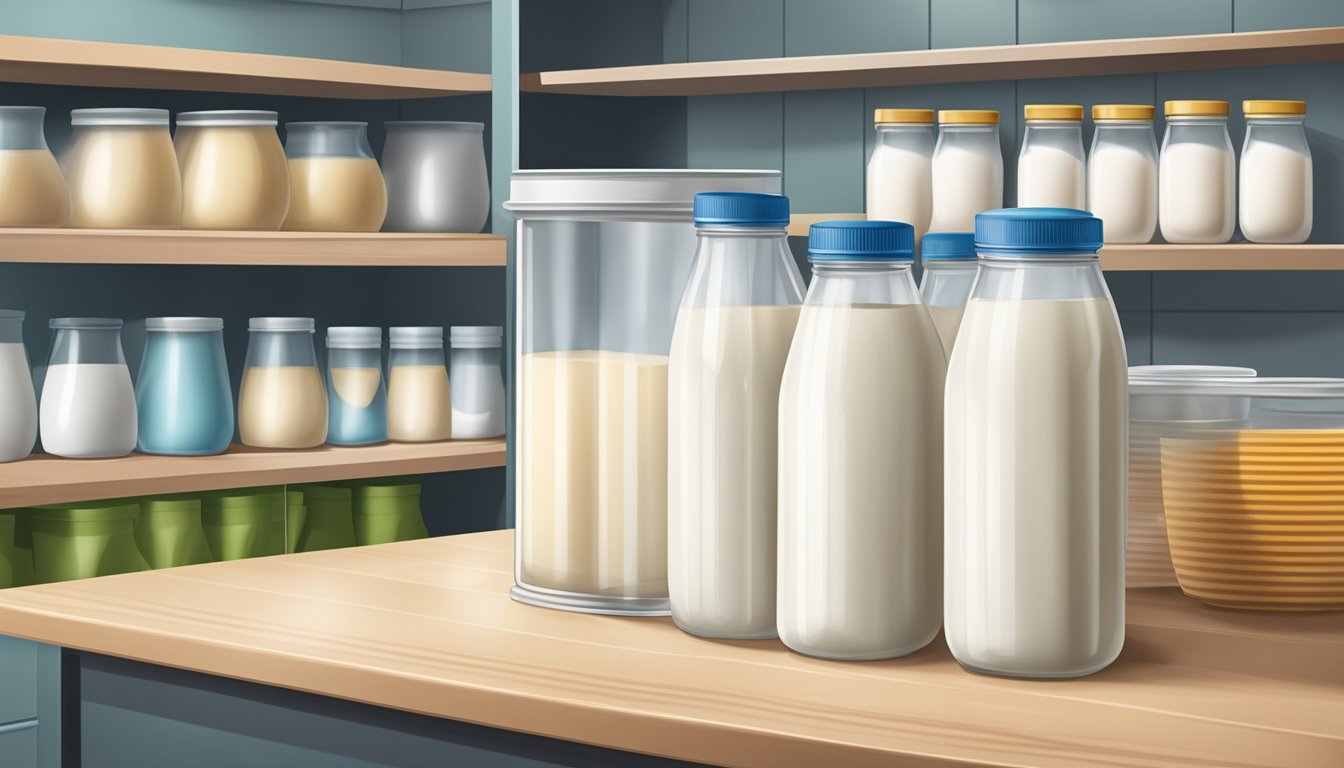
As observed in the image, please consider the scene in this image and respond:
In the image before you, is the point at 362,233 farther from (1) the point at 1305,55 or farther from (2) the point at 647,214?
(2) the point at 647,214

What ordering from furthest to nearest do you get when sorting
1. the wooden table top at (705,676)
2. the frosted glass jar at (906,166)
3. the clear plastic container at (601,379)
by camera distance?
1. the frosted glass jar at (906,166)
2. the clear plastic container at (601,379)
3. the wooden table top at (705,676)

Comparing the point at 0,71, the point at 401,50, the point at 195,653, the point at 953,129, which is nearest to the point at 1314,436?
the point at 195,653

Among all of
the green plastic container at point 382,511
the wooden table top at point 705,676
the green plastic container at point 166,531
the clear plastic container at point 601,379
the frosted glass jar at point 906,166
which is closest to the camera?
the wooden table top at point 705,676

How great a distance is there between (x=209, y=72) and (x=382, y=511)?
722 millimetres

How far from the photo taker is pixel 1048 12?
103 inches

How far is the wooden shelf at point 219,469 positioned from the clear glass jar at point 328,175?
36 centimetres

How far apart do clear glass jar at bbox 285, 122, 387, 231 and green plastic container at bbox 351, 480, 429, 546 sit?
0.42m

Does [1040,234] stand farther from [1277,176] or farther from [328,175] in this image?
[328,175]

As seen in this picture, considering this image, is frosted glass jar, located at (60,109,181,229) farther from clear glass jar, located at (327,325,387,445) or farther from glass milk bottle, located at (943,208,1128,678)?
glass milk bottle, located at (943,208,1128,678)

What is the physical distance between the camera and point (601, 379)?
910 millimetres

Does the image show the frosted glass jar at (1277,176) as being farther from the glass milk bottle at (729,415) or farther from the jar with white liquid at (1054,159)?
the glass milk bottle at (729,415)

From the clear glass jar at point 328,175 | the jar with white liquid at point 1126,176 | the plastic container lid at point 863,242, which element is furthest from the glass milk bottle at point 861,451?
the clear glass jar at point 328,175

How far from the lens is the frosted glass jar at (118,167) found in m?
2.21

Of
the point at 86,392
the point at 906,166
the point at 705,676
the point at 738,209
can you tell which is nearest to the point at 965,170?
the point at 906,166
